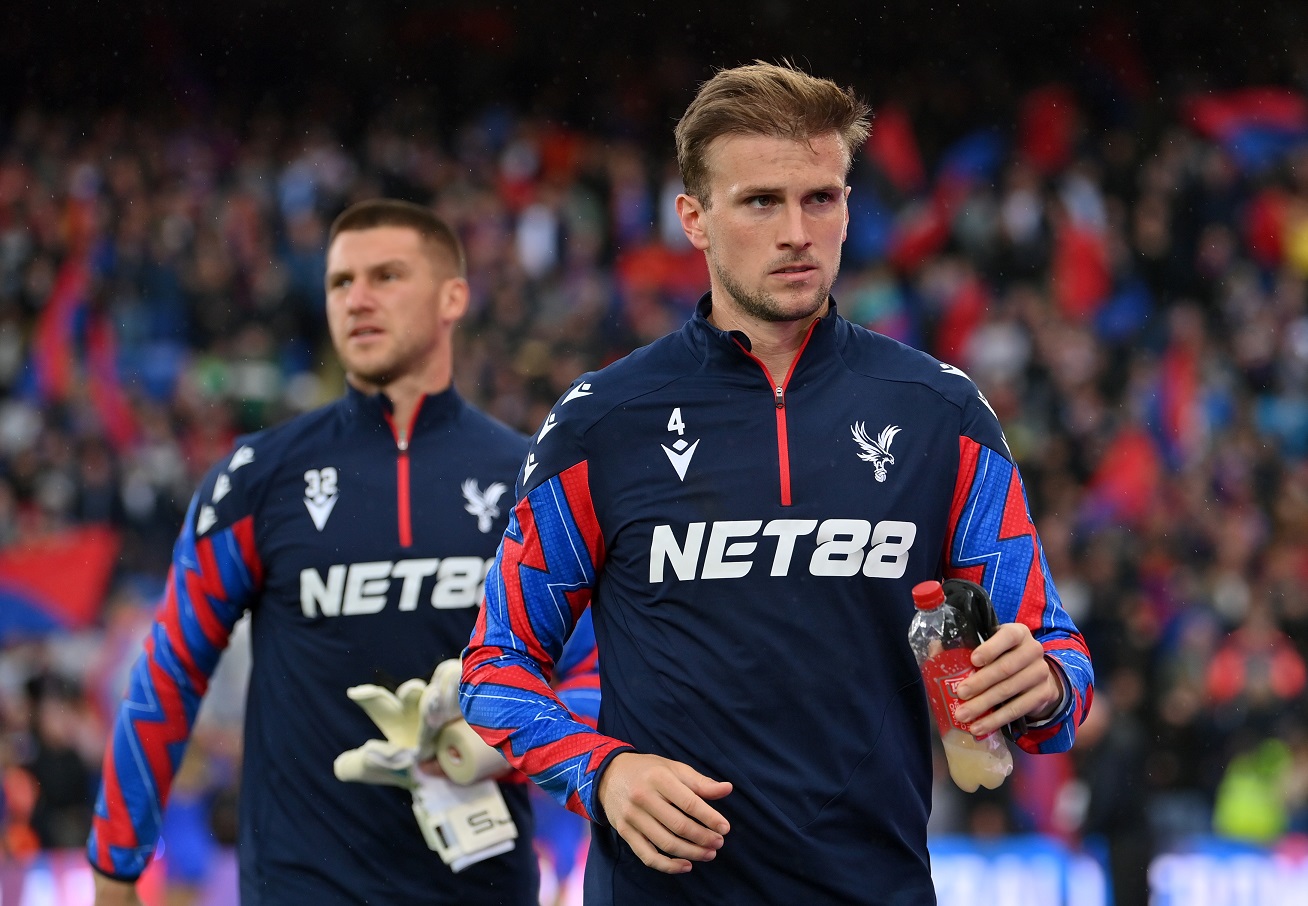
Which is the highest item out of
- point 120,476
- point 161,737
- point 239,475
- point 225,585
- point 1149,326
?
point 1149,326

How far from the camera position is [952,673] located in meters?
2.71

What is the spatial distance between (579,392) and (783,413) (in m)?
0.42

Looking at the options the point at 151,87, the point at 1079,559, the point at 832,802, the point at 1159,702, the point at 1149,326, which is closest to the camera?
the point at 832,802

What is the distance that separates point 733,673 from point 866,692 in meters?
0.25

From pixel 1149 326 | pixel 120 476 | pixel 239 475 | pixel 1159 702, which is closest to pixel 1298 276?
pixel 1149 326

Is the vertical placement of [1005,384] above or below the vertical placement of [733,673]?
above

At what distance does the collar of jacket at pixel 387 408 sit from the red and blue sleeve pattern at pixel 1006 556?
2140 mm

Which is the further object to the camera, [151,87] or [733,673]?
[151,87]

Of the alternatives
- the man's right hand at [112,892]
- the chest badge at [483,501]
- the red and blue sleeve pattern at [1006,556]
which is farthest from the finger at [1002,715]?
the man's right hand at [112,892]

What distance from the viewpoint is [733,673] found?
2.98 meters

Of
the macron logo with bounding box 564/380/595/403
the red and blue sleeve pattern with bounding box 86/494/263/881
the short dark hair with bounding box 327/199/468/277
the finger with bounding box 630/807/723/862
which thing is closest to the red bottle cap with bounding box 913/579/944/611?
the finger with bounding box 630/807/723/862

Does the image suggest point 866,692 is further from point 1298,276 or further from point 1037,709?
point 1298,276

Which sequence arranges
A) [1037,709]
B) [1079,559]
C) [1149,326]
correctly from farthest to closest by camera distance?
[1149,326]
[1079,559]
[1037,709]

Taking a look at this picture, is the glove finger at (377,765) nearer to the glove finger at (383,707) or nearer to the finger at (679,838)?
the glove finger at (383,707)
